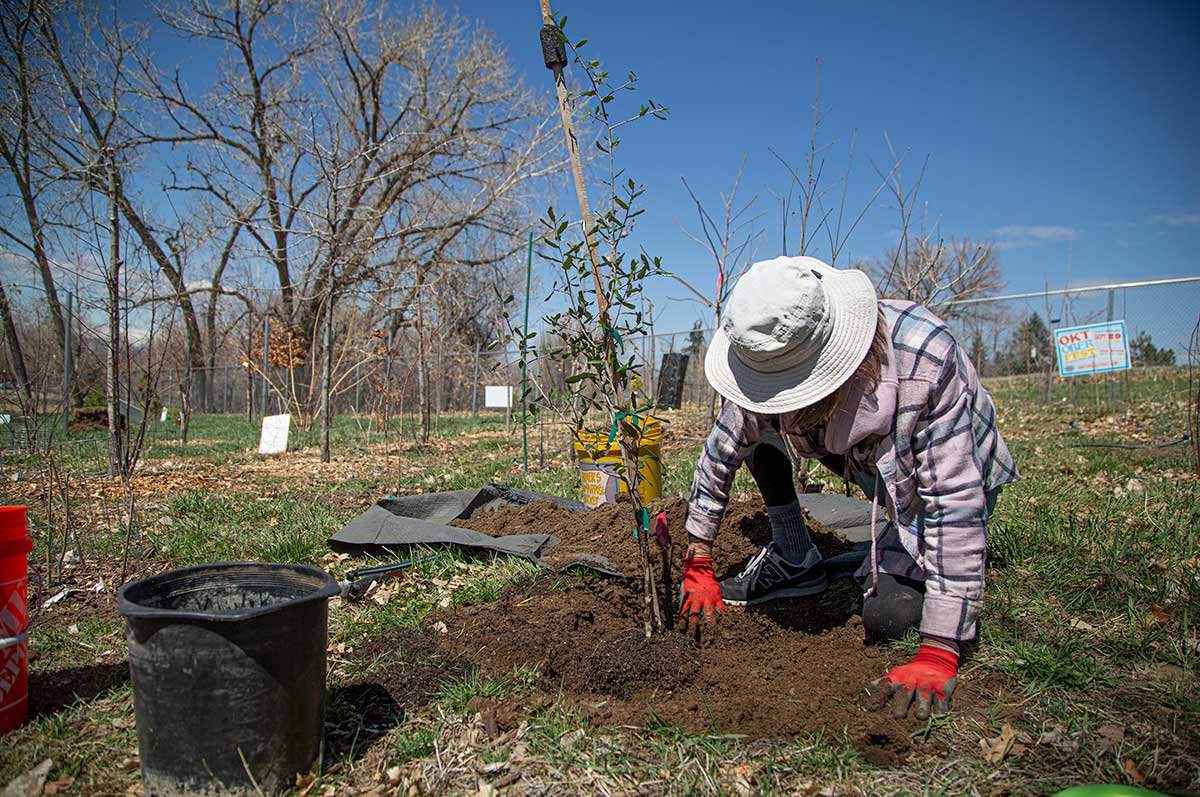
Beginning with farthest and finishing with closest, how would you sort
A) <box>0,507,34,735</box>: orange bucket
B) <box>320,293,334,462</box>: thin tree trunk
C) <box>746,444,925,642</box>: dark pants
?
<box>320,293,334,462</box>: thin tree trunk → <box>746,444,925,642</box>: dark pants → <box>0,507,34,735</box>: orange bucket

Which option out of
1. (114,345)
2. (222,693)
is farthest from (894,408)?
(114,345)

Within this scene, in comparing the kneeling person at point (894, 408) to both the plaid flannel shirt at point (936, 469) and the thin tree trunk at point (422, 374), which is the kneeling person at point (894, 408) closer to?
the plaid flannel shirt at point (936, 469)

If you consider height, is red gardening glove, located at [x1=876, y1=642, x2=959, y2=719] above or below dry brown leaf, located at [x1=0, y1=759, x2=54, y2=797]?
above

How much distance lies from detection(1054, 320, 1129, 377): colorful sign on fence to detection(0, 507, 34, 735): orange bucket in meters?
12.5

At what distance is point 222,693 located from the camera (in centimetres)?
163

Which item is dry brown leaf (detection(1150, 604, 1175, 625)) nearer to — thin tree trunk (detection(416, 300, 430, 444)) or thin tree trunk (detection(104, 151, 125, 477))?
thin tree trunk (detection(416, 300, 430, 444))

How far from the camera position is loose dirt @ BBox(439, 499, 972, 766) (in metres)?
1.97

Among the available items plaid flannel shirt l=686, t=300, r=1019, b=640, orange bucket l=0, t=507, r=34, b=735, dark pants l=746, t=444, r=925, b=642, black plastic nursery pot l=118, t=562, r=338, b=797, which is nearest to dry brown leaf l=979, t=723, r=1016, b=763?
plaid flannel shirt l=686, t=300, r=1019, b=640

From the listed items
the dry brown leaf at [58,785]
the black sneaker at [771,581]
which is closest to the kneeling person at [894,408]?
the black sneaker at [771,581]

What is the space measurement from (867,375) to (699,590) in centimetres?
100

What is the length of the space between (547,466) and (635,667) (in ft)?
Answer: 16.3

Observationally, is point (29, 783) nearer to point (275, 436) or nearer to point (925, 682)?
point (925, 682)

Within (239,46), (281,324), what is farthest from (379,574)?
(239,46)

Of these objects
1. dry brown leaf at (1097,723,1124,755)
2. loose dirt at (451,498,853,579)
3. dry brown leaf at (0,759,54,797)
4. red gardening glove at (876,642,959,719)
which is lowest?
dry brown leaf at (0,759,54,797)
